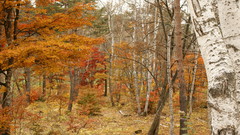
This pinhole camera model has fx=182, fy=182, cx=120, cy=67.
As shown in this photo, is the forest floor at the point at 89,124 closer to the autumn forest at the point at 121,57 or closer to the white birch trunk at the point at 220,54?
the autumn forest at the point at 121,57

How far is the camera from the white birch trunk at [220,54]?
1.20m

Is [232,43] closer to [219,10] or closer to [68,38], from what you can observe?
[219,10]

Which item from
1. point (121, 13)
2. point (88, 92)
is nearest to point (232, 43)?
point (88, 92)

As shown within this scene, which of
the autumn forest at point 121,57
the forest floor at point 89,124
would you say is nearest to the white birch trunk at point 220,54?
the autumn forest at point 121,57

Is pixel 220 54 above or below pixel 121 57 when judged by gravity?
below

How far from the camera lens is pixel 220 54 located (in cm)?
126

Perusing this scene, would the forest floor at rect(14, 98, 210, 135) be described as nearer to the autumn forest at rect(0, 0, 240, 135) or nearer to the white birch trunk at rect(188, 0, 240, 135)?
the autumn forest at rect(0, 0, 240, 135)

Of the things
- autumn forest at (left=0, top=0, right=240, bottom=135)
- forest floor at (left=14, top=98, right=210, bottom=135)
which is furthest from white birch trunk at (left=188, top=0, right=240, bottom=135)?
forest floor at (left=14, top=98, right=210, bottom=135)

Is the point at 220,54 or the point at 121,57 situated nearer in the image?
the point at 220,54

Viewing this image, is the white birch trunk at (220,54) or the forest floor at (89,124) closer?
the white birch trunk at (220,54)

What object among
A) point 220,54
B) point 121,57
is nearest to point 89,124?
point 121,57

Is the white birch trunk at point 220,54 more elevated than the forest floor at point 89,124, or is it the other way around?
the white birch trunk at point 220,54

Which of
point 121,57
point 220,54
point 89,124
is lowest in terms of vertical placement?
point 89,124

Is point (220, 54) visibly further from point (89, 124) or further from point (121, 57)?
point (89, 124)
